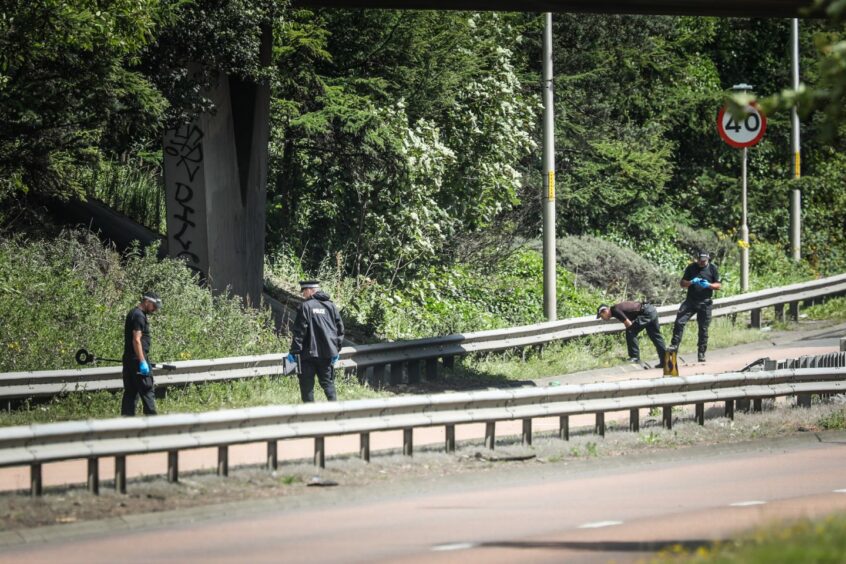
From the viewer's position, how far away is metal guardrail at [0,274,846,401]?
1627cm

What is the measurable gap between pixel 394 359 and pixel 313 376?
414 cm

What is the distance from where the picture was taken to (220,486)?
11.6 metres

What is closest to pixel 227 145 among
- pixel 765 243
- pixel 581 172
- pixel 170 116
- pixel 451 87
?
pixel 170 116

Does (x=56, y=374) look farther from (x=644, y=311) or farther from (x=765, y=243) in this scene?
(x=765, y=243)

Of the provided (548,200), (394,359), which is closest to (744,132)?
(548,200)

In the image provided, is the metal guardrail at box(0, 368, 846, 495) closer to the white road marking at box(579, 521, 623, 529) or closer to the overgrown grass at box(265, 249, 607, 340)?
the white road marking at box(579, 521, 623, 529)

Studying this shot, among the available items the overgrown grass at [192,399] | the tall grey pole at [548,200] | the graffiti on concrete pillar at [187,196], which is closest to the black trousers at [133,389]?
the overgrown grass at [192,399]

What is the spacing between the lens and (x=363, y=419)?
12.4 metres

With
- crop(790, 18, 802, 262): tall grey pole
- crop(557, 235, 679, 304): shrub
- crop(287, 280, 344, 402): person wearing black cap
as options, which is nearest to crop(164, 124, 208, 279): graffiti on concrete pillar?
crop(287, 280, 344, 402): person wearing black cap

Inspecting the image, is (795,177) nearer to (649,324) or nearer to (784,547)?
(649,324)

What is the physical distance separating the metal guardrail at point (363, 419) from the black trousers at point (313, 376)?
2.60 meters

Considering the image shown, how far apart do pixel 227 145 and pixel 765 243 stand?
A: 62.3ft

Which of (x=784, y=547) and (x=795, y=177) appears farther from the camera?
(x=795, y=177)

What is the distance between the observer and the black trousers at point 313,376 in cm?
1570
